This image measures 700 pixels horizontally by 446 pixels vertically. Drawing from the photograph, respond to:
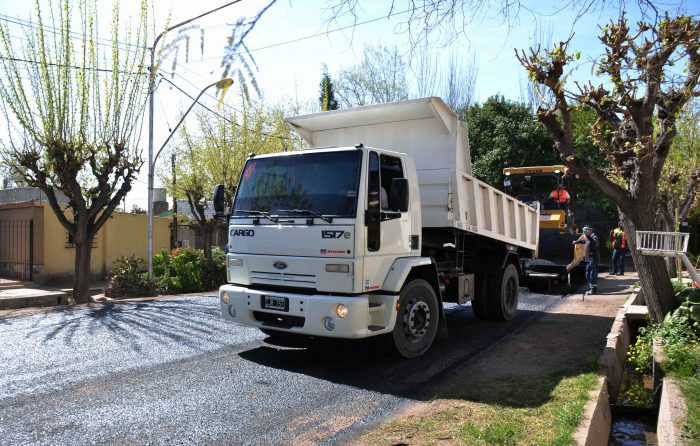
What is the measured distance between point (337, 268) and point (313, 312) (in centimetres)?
52

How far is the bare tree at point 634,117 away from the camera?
6246 mm

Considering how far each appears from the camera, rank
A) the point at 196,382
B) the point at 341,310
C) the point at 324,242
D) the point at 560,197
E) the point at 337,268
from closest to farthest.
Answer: the point at 196,382 → the point at 341,310 → the point at 337,268 → the point at 324,242 → the point at 560,197

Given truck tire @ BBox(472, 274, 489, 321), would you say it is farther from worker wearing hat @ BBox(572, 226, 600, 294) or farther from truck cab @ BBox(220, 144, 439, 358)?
worker wearing hat @ BBox(572, 226, 600, 294)

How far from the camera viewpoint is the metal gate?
15883 millimetres

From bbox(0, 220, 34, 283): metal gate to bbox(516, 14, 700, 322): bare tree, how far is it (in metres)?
14.1

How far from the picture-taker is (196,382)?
5.39 meters

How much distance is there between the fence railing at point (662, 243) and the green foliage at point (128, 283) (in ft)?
35.6

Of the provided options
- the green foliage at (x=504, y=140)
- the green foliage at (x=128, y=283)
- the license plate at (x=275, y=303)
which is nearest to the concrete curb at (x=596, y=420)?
the license plate at (x=275, y=303)

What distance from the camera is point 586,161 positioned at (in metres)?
7.26

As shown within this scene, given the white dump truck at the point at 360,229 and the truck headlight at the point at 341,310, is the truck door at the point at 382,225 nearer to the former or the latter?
the white dump truck at the point at 360,229

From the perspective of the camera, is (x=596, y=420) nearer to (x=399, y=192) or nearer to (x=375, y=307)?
(x=375, y=307)

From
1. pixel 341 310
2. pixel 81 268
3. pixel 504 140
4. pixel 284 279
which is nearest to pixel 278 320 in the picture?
pixel 284 279

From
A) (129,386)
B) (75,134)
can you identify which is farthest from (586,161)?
(75,134)

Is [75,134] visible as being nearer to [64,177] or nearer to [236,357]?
[64,177]
